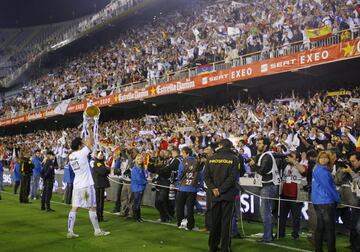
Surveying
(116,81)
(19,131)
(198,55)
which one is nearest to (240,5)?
(198,55)

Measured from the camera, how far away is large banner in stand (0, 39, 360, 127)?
56.3ft

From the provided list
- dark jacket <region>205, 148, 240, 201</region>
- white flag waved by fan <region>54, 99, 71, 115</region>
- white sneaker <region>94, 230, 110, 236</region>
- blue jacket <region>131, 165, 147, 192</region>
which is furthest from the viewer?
white flag waved by fan <region>54, 99, 71, 115</region>

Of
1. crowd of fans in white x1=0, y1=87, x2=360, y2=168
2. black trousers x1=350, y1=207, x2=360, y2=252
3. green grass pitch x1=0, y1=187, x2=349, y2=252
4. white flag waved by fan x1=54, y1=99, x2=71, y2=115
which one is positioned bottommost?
green grass pitch x1=0, y1=187, x2=349, y2=252

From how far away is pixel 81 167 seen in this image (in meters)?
9.65

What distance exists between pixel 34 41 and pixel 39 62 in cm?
1182

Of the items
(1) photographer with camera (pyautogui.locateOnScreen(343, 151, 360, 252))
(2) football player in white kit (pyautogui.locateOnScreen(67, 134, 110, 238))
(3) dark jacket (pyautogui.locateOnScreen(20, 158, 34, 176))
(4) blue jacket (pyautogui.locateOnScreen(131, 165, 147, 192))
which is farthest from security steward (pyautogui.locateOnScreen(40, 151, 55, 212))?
(1) photographer with camera (pyautogui.locateOnScreen(343, 151, 360, 252))

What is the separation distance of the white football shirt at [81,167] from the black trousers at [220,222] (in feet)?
9.64

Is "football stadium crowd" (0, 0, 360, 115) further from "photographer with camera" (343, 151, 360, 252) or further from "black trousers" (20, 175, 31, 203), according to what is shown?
"black trousers" (20, 175, 31, 203)

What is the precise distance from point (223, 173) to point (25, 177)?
36.8ft

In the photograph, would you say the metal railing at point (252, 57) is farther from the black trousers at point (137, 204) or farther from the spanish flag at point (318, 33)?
the black trousers at point (137, 204)

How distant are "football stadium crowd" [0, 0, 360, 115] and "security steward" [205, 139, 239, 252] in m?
11.4

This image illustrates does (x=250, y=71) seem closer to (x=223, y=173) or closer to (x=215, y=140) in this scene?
(x=215, y=140)

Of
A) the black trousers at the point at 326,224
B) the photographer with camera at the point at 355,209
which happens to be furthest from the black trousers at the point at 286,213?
the black trousers at the point at 326,224

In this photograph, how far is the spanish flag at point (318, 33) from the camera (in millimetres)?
17981
